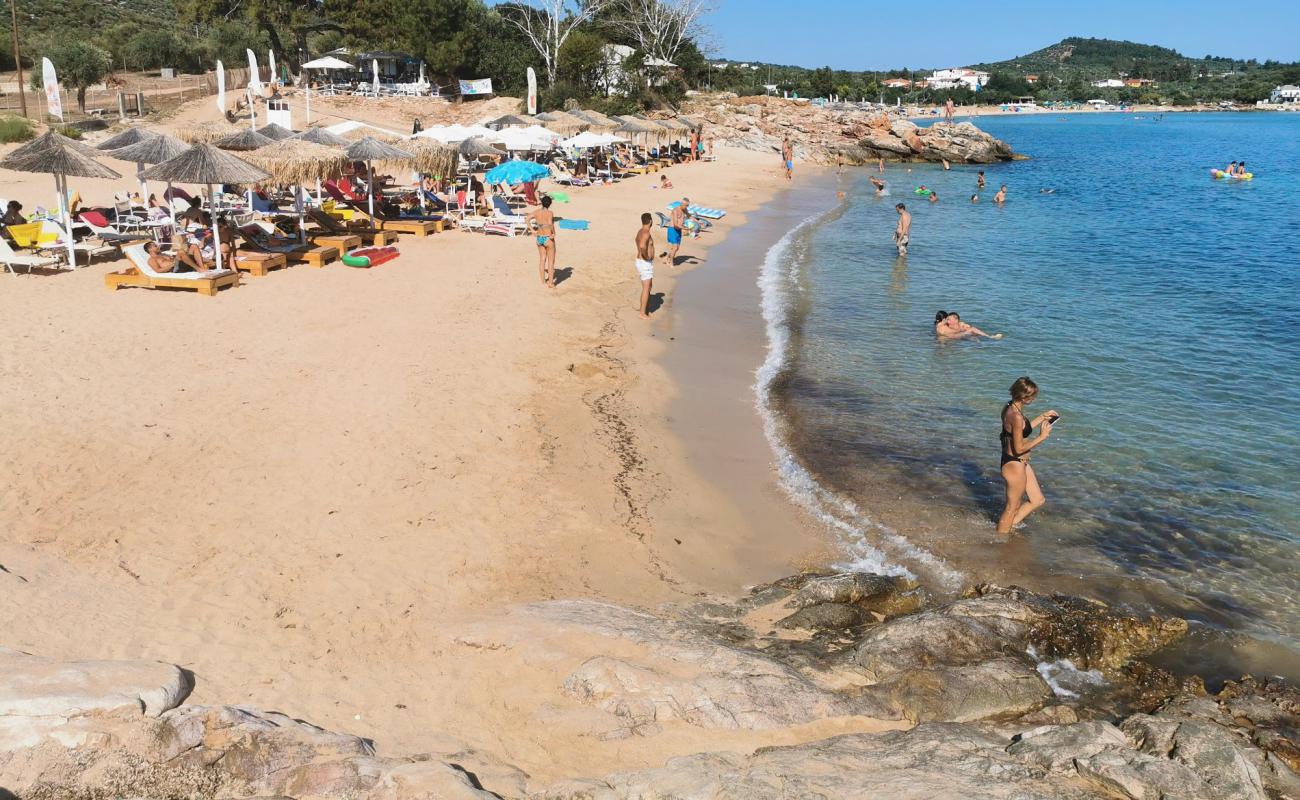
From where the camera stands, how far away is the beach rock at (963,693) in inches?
188

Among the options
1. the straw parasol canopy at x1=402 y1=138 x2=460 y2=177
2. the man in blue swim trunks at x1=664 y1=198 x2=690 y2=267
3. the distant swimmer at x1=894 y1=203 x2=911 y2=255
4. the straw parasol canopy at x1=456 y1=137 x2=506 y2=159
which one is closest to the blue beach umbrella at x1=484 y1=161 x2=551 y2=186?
the straw parasol canopy at x1=402 y1=138 x2=460 y2=177

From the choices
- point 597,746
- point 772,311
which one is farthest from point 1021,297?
point 597,746

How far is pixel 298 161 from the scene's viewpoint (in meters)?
15.0

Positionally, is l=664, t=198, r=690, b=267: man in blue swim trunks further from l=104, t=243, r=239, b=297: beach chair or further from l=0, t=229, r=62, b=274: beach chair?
l=0, t=229, r=62, b=274: beach chair

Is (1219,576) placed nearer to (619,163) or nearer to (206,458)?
(206,458)

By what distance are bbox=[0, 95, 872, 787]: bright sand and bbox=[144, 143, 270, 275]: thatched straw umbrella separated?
1.63 m

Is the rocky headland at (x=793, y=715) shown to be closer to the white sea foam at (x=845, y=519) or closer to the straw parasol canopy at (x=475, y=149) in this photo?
the white sea foam at (x=845, y=519)

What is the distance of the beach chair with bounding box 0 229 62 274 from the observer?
519 inches

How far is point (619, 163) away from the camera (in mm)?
33844

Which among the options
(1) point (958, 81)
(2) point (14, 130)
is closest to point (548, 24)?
(2) point (14, 130)

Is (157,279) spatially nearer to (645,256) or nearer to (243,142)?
(243,142)

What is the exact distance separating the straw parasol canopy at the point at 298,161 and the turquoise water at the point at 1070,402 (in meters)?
8.35

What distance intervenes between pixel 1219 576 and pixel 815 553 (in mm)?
3208

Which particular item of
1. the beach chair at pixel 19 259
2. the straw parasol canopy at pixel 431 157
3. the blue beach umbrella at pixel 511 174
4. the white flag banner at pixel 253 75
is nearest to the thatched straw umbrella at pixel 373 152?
the straw parasol canopy at pixel 431 157
